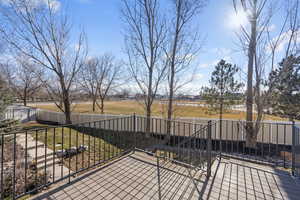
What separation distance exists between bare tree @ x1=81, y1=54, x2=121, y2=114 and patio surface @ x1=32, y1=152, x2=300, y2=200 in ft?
35.3

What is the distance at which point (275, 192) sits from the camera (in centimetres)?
225

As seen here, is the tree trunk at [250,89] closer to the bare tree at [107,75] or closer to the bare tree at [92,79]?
the bare tree at [107,75]

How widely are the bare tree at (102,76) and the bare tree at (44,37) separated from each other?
4745 mm

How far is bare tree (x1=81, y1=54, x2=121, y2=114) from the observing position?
12921 mm

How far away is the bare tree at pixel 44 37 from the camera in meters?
6.67

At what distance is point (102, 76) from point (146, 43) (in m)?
7.54

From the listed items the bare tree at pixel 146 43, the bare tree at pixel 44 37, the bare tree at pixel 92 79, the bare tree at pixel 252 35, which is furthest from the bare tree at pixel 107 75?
A: the bare tree at pixel 252 35

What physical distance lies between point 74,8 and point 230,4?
22.5 ft

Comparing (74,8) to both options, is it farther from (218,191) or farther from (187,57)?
(218,191)

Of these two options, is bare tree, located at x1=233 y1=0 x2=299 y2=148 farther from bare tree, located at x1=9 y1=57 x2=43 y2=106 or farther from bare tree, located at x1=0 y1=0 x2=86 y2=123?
bare tree, located at x1=9 y1=57 x2=43 y2=106

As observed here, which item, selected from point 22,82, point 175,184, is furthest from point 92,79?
point 175,184

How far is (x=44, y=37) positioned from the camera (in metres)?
7.09

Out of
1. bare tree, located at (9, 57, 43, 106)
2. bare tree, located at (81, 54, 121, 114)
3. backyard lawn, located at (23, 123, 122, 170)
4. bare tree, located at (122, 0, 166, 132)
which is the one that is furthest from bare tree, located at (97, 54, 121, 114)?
backyard lawn, located at (23, 123, 122, 170)

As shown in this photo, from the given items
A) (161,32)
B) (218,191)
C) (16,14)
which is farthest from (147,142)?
(16,14)
